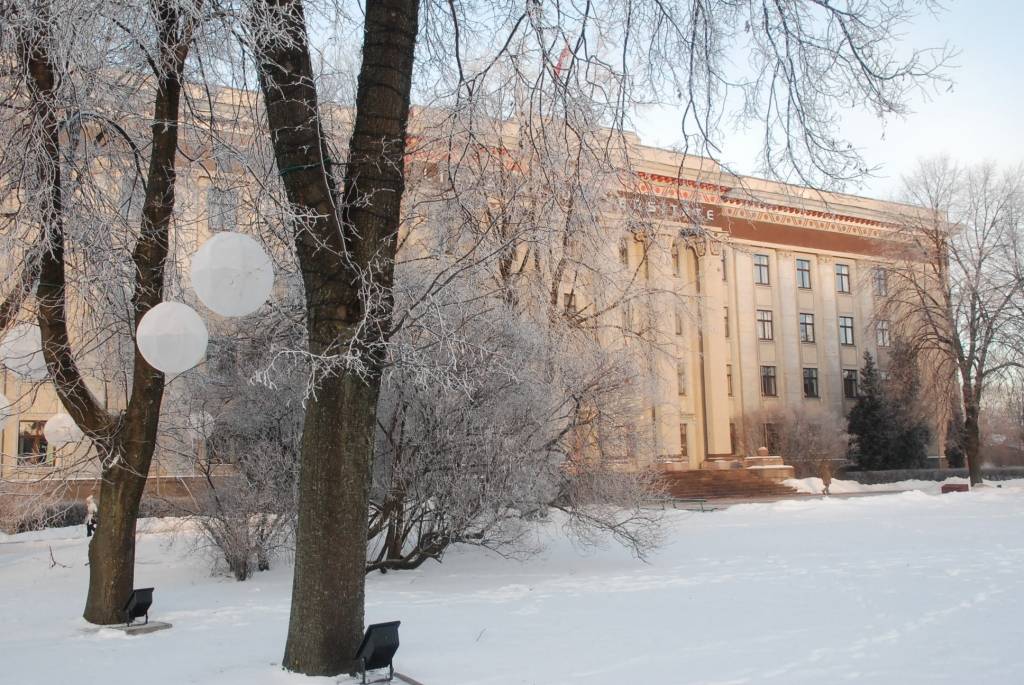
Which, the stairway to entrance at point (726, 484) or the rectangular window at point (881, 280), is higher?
the rectangular window at point (881, 280)

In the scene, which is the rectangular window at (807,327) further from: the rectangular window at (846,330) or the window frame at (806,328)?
the rectangular window at (846,330)

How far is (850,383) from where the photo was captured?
5406cm

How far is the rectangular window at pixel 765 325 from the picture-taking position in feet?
169

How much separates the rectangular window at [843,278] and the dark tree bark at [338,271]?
171ft

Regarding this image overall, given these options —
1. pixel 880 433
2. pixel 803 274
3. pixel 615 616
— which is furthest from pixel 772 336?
pixel 615 616

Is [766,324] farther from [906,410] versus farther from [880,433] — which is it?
[906,410]

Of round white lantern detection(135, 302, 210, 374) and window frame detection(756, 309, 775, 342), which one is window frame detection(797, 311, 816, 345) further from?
round white lantern detection(135, 302, 210, 374)

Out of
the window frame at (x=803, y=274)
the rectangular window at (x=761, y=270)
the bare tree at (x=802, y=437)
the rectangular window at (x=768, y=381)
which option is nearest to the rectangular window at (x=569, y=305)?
the bare tree at (x=802, y=437)

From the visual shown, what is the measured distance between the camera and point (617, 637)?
27.4 ft

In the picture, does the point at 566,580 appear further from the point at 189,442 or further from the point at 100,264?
A: the point at 100,264

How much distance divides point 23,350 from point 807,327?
164 feet

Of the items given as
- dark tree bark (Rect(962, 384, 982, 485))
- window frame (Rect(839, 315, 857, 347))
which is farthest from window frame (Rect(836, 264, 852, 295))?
dark tree bark (Rect(962, 384, 982, 485))

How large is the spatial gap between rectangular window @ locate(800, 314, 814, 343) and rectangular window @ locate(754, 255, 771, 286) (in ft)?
11.7

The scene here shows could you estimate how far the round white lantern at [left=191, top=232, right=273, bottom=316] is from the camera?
Result: 631 cm
